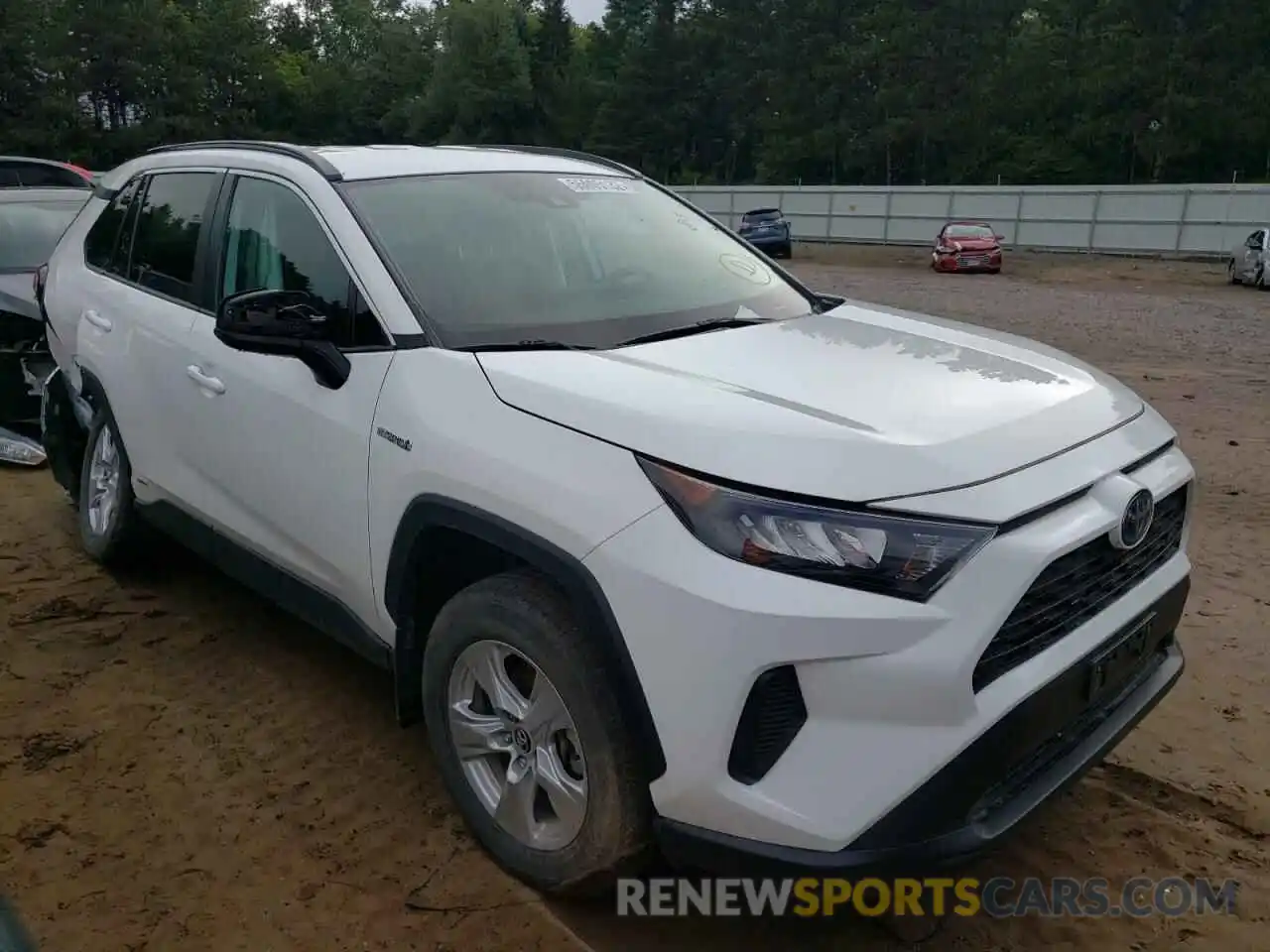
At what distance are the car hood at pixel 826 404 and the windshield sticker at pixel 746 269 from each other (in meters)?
0.55

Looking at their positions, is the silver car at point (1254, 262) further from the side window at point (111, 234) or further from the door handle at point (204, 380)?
the door handle at point (204, 380)

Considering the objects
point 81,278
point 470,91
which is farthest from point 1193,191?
point 470,91

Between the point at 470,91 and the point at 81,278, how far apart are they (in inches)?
2767

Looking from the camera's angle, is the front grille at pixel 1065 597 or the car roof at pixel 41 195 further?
the car roof at pixel 41 195

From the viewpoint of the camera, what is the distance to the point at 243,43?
6788 cm

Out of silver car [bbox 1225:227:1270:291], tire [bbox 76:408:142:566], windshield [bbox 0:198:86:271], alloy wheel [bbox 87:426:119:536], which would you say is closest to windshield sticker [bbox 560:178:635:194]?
tire [bbox 76:408:142:566]

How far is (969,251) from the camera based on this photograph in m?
27.0

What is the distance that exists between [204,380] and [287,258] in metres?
0.53

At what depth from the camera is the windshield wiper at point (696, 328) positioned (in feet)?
10.00

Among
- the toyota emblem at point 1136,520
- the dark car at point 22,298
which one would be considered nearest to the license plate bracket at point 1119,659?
the toyota emblem at point 1136,520

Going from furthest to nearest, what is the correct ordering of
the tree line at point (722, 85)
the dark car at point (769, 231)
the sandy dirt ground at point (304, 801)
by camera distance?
the tree line at point (722, 85), the dark car at point (769, 231), the sandy dirt ground at point (304, 801)

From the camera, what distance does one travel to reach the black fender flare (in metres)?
2.30

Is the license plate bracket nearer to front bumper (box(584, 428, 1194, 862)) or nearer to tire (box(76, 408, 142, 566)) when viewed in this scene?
front bumper (box(584, 428, 1194, 862))

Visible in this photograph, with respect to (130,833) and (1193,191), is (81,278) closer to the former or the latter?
(130,833)
